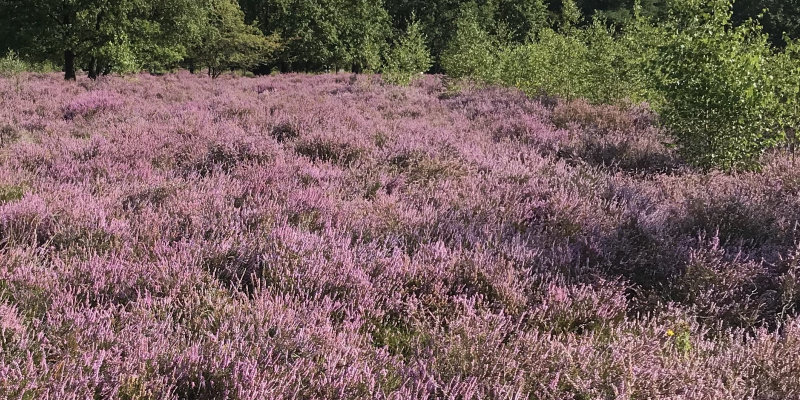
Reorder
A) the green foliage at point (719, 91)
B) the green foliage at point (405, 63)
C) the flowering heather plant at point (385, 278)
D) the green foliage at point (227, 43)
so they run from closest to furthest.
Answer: the flowering heather plant at point (385, 278) → the green foliage at point (719, 91) → the green foliage at point (405, 63) → the green foliage at point (227, 43)

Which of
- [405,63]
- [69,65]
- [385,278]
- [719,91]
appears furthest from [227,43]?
[385,278]

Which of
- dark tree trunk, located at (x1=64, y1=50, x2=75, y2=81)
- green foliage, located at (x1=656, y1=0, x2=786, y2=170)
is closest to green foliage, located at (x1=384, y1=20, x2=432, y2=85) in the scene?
dark tree trunk, located at (x1=64, y1=50, x2=75, y2=81)

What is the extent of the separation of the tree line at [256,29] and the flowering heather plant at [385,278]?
417 centimetres

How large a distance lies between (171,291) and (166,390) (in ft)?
2.43

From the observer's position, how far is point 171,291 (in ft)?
7.67

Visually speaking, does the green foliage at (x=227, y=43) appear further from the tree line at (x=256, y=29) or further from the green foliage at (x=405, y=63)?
the green foliage at (x=405, y=63)

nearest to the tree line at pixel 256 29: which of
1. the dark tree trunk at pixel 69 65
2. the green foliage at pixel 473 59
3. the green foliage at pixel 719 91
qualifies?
the dark tree trunk at pixel 69 65

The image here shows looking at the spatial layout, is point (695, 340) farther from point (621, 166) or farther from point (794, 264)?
point (621, 166)

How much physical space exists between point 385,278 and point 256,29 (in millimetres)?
37008

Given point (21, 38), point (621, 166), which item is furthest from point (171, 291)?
point (21, 38)

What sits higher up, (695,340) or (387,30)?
(387,30)

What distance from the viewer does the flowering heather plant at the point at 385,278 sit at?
183 cm

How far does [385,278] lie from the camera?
271 centimetres

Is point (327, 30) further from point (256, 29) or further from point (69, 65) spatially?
point (69, 65)
